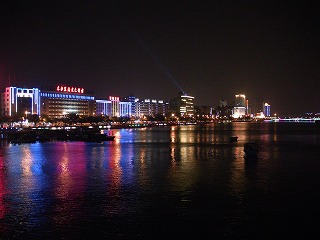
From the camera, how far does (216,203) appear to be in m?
13.4

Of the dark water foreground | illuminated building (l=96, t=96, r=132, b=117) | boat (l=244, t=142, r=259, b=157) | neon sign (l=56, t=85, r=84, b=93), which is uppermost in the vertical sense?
neon sign (l=56, t=85, r=84, b=93)

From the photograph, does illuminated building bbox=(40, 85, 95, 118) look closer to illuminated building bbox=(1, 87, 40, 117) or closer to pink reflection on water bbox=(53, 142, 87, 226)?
illuminated building bbox=(1, 87, 40, 117)

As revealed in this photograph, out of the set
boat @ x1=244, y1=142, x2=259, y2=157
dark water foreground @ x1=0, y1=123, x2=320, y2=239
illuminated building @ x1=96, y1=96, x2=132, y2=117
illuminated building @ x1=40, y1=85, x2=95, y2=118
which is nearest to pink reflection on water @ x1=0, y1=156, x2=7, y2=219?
dark water foreground @ x1=0, y1=123, x2=320, y2=239

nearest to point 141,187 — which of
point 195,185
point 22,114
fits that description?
point 195,185

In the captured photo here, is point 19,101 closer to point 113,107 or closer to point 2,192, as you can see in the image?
point 113,107

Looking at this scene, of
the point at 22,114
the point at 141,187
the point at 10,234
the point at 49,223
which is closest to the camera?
the point at 10,234

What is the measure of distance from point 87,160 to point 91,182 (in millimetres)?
8426

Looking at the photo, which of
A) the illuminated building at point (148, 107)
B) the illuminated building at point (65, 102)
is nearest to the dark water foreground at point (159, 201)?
the illuminated building at point (65, 102)

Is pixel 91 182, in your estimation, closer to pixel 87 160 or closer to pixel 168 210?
pixel 168 210

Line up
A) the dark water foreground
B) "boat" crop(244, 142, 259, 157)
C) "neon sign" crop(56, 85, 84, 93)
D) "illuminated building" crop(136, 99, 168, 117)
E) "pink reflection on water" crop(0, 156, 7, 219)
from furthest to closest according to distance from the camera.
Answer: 1. "illuminated building" crop(136, 99, 168, 117)
2. "neon sign" crop(56, 85, 84, 93)
3. "boat" crop(244, 142, 259, 157)
4. "pink reflection on water" crop(0, 156, 7, 219)
5. the dark water foreground

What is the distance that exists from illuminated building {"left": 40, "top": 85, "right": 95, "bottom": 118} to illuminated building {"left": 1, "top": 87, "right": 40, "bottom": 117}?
482 cm

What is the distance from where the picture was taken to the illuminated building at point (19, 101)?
103 meters

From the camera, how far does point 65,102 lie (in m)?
123

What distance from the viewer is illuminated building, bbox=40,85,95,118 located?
117 m
